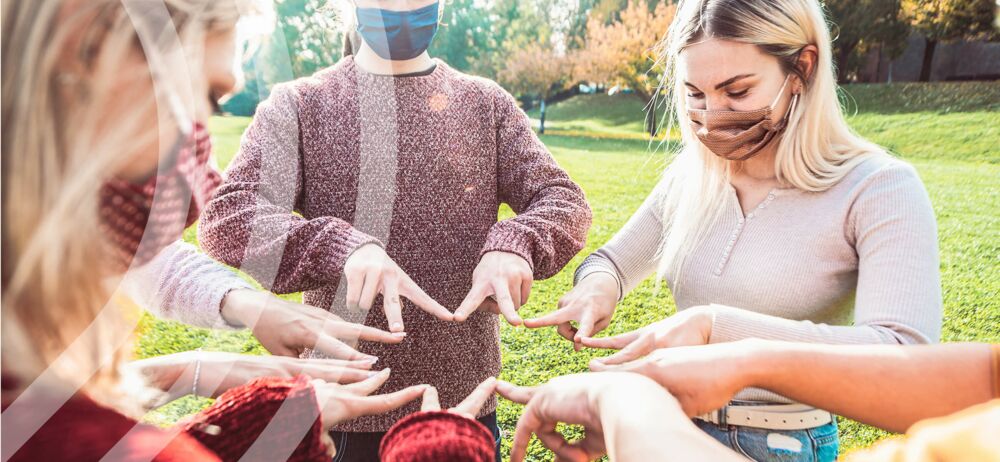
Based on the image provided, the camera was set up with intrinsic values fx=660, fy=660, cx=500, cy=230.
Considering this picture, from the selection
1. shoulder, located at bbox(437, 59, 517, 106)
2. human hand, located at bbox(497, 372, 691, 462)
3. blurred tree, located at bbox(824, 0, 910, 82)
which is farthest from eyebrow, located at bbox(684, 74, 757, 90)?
blurred tree, located at bbox(824, 0, 910, 82)

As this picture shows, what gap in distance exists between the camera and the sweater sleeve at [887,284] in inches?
58.3

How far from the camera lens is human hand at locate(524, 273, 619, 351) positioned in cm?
179

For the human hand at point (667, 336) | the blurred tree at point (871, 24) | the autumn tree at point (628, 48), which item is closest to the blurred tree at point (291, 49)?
the human hand at point (667, 336)

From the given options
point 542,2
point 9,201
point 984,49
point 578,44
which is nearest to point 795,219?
point 9,201

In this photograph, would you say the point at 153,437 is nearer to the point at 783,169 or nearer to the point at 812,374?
the point at 812,374

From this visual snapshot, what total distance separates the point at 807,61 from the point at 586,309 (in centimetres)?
93

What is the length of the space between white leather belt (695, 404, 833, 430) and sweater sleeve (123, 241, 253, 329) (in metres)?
1.26

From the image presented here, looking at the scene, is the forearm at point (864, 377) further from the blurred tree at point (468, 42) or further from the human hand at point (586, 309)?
the blurred tree at point (468, 42)

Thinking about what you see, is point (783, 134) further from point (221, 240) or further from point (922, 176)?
point (922, 176)

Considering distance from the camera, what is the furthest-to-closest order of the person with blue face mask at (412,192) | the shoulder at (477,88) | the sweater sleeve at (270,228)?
1. the shoulder at (477,88)
2. the person with blue face mask at (412,192)
3. the sweater sleeve at (270,228)

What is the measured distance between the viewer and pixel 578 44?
123 feet

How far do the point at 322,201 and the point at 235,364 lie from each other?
1.66 ft

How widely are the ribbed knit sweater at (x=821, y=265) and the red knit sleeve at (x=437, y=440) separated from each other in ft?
2.43

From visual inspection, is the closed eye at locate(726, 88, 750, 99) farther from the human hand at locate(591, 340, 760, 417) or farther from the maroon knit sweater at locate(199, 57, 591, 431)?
the human hand at locate(591, 340, 760, 417)
